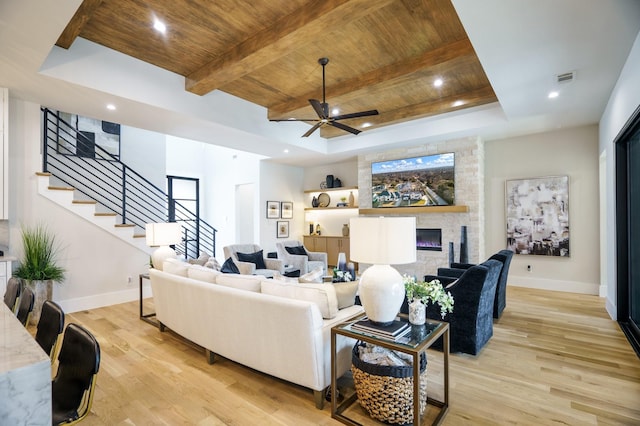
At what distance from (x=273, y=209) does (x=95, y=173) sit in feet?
12.9

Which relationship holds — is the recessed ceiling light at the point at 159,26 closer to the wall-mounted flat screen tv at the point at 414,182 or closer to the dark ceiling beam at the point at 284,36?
the dark ceiling beam at the point at 284,36

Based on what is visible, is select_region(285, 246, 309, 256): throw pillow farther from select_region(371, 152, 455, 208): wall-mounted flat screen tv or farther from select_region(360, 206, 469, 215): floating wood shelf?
select_region(371, 152, 455, 208): wall-mounted flat screen tv

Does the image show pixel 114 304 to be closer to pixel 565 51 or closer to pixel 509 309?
pixel 509 309

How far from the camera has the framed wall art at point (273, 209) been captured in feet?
27.4

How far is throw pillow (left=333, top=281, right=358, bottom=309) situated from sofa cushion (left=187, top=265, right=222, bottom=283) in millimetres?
1214

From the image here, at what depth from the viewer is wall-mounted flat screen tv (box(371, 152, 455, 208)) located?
624 cm

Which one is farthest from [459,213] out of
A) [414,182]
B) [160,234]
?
[160,234]

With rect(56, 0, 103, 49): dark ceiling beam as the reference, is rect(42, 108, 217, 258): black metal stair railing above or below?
below

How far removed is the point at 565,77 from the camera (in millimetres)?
3537

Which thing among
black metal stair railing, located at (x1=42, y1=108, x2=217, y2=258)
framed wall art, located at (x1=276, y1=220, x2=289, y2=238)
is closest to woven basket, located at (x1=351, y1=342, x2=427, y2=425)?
black metal stair railing, located at (x1=42, y1=108, x2=217, y2=258)

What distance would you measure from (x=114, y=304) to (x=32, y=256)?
136 centimetres

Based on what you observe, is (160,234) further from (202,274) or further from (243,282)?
(243,282)

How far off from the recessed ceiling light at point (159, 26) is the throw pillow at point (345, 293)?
9.86 ft

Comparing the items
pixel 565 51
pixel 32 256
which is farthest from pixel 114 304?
pixel 565 51
